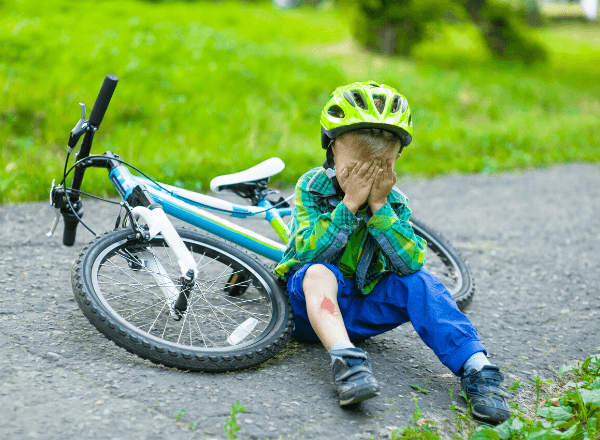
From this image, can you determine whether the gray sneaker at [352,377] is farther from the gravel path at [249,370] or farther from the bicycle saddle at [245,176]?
the bicycle saddle at [245,176]

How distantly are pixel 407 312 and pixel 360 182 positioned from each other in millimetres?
664

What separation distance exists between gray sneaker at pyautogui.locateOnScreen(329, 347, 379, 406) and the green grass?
347 centimetres

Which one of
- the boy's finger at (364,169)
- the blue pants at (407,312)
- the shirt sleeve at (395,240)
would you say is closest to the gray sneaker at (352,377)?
the blue pants at (407,312)

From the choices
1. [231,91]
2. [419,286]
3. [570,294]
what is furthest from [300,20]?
[419,286]

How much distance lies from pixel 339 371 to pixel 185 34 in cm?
829

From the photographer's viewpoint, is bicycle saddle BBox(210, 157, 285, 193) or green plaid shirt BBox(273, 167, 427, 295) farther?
bicycle saddle BBox(210, 157, 285, 193)

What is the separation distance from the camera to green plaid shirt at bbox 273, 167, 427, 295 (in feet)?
8.75

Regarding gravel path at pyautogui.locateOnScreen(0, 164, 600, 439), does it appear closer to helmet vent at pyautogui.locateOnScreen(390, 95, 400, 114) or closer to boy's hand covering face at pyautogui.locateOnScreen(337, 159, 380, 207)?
boy's hand covering face at pyautogui.locateOnScreen(337, 159, 380, 207)

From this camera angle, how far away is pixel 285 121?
26.5ft

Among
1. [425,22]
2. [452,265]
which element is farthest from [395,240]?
[425,22]

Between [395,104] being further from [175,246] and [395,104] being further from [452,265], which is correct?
[452,265]

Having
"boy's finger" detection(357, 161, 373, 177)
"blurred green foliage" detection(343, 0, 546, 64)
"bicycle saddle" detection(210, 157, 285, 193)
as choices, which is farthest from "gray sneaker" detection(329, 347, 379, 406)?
"blurred green foliage" detection(343, 0, 546, 64)

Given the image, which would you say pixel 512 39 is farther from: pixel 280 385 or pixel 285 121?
pixel 280 385

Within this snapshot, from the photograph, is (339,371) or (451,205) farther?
(451,205)
